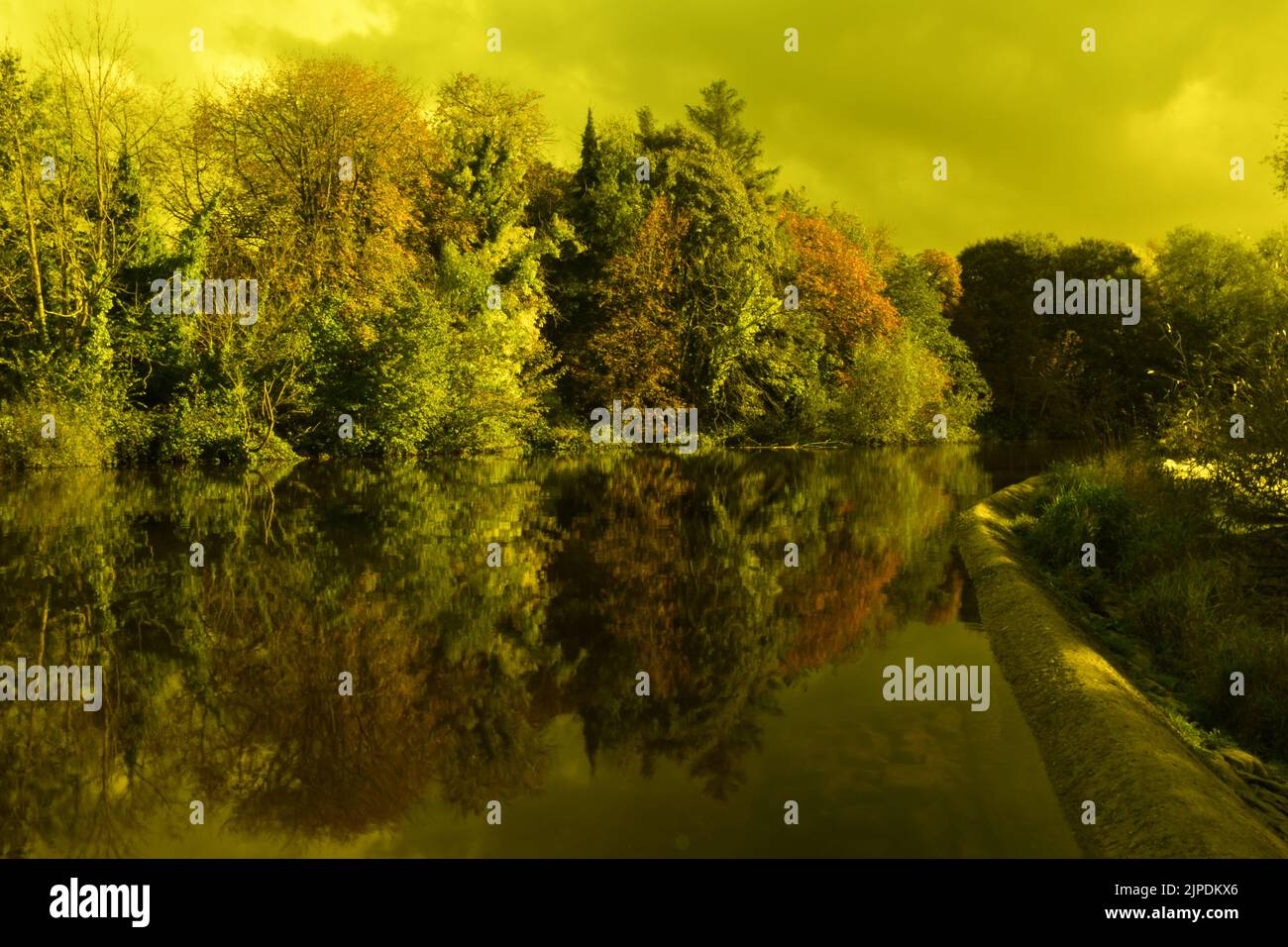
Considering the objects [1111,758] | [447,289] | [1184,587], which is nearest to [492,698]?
[1111,758]

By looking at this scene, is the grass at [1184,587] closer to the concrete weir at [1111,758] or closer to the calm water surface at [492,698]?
the concrete weir at [1111,758]

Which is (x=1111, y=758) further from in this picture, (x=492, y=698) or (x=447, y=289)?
(x=447, y=289)

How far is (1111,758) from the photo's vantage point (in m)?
5.88

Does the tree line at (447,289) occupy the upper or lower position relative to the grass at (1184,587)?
upper

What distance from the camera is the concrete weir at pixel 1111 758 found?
481 cm

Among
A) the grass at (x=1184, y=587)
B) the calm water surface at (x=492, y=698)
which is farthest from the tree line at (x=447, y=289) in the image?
the calm water surface at (x=492, y=698)

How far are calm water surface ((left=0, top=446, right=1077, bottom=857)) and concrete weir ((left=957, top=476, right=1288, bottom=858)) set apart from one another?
9.4 inches

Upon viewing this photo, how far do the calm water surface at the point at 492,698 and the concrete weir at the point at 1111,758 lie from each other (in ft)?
0.79

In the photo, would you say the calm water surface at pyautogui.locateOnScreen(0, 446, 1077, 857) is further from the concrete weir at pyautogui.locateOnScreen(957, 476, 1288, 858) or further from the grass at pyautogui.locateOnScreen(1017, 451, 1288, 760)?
the grass at pyautogui.locateOnScreen(1017, 451, 1288, 760)

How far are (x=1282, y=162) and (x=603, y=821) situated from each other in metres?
41.7
